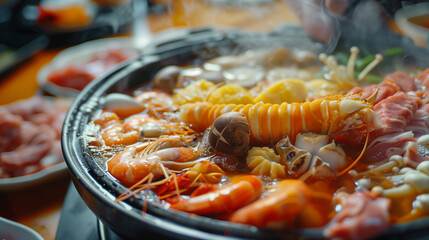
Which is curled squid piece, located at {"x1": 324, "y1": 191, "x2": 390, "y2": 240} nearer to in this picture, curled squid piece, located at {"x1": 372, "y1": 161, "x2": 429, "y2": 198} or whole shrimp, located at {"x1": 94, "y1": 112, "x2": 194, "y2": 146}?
curled squid piece, located at {"x1": 372, "y1": 161, "x2": 429, "y2": 198}

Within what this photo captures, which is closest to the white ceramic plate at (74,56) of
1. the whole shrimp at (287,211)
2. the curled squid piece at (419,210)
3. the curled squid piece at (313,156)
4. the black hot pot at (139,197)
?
the black hot pot at (139,197)

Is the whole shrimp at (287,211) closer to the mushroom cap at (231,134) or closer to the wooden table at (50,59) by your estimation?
the mushroom cap at (231,134)

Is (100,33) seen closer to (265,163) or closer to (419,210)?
(265,163)

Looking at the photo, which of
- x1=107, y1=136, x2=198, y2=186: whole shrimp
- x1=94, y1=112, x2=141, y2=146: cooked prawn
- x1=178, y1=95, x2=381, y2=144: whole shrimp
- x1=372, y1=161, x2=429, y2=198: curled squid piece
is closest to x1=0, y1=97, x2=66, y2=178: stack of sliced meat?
x1=94, y1=112, x2=141, y2=146: cooked prawn

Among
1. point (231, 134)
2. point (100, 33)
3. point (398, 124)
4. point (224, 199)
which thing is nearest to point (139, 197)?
point (224, 199)

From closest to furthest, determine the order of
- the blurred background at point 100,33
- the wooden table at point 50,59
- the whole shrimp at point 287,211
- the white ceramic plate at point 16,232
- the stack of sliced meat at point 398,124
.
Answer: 1. the whole shrimp at point 287,211
2. the stack of sliced meat at point 398,124
3. the white ceramic plate at point 16,232
4. the wooden table at point 50,59
5. the blurred background at point 100,33

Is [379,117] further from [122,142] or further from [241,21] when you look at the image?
[241,21]

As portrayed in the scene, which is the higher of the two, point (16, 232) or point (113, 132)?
point (113, 132)
